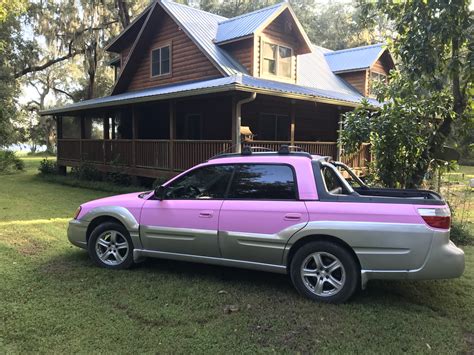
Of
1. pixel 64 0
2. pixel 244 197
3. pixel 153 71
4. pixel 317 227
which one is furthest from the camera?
pixel 64 0

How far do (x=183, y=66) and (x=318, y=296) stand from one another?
43.3 feet

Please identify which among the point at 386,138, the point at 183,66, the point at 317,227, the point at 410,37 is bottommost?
the point at 317,227

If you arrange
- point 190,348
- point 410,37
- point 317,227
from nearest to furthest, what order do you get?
point 190,348
point 317,227
point 410,37

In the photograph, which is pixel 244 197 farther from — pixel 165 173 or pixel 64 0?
pixel 64 0

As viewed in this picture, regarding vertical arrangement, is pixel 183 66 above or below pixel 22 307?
above

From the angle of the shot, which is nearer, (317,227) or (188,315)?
(188,315)

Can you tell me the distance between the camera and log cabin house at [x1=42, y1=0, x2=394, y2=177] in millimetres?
13789

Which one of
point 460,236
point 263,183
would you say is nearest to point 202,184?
point 263,183

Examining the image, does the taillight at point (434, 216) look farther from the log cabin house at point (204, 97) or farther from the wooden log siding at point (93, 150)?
the wooden log siding at point (93, 150)

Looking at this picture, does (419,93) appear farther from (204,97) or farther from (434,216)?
(204,97)

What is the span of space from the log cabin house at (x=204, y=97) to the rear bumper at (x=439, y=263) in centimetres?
811

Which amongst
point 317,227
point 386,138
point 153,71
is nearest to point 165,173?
point 153,71

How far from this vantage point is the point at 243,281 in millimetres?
5309

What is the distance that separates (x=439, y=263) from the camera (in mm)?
4250
